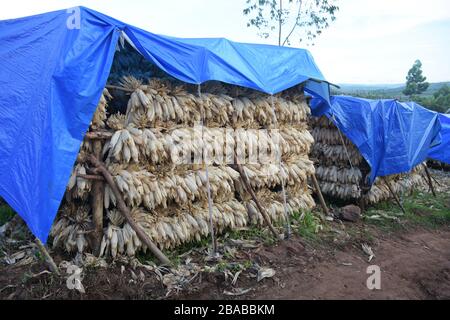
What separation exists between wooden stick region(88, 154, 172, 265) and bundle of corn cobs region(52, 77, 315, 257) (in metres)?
0.08

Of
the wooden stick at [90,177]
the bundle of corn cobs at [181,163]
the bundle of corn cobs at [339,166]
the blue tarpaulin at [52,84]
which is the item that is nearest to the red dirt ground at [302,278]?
the bundle of corn cobs at [181,163]

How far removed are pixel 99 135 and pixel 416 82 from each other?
4203 centimetres

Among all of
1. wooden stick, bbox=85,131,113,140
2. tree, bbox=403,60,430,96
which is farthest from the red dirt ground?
tree, bbox=403,60,430,96

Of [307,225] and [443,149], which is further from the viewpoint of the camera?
[443,149]

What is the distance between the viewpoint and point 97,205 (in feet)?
15.2

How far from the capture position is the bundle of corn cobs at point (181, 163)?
4.66 m

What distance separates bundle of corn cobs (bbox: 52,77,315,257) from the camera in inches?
184

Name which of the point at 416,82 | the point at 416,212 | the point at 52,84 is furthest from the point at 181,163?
the point at 416,82

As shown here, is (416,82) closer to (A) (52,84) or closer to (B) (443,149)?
(B) (443,149)

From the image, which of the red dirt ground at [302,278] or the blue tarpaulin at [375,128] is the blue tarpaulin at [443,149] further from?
the red dirt ground at [302,278]

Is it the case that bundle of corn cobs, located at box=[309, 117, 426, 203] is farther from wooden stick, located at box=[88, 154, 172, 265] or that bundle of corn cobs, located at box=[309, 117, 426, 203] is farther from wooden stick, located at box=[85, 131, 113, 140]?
wooden stick, located at box=[85, 131, 113, 140]

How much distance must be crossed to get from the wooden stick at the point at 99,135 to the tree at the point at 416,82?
133 feet

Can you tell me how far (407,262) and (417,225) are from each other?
8.73 feet

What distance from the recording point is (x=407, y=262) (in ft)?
19.6
